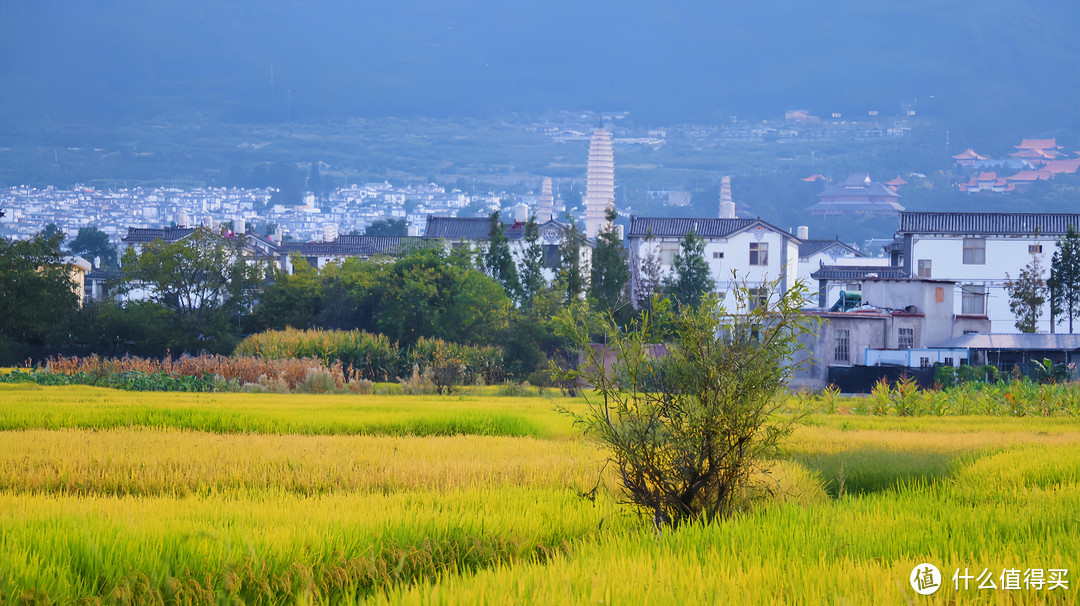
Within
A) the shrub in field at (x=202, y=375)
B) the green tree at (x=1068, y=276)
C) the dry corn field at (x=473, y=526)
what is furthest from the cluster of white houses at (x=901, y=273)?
the dry corn field at (x=473, y=526)

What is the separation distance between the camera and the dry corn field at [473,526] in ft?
17.0

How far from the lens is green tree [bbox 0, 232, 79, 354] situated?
114 feet

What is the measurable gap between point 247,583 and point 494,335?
105 feet

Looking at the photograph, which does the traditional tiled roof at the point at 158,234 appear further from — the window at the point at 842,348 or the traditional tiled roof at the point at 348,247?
the window at the point at 842,348

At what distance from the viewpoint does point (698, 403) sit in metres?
7.76

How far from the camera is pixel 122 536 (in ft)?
20.1

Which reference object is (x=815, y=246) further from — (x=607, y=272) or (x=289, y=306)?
(x=289, y=306)

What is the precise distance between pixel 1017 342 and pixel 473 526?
98.8ft

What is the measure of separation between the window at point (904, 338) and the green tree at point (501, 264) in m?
17.6

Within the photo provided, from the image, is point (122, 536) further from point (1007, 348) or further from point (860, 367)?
point (1007, 348)

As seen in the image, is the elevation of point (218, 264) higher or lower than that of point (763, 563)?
higher

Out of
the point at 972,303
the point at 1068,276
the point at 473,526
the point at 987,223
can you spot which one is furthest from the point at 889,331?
the point at 473,526

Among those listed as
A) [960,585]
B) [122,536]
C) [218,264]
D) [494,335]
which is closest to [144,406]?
[122,536]

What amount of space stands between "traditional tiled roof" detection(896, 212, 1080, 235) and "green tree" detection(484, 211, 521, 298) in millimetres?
22572
